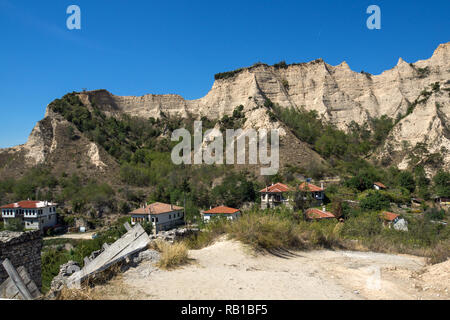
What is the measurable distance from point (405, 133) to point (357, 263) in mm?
37309

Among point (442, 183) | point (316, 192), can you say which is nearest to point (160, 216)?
point (316, 192)

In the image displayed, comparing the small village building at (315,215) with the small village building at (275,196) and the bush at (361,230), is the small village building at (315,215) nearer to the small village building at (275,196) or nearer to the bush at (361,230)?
the small village building at (275,196)

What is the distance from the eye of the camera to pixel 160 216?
25766mm

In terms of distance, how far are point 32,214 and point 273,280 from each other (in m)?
29.2

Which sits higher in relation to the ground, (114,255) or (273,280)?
(114,255)

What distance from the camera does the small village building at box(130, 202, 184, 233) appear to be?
2522 centimetres

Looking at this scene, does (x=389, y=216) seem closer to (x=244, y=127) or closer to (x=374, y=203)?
(x=374, y=203)

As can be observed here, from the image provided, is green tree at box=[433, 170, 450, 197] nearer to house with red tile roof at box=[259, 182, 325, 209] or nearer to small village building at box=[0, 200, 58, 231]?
house with red tile roof at box=[259, 182, 325, 209]

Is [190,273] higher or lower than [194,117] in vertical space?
lower

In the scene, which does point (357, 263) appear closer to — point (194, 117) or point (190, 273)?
point (190, 273)

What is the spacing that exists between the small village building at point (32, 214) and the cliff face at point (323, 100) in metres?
9.18
